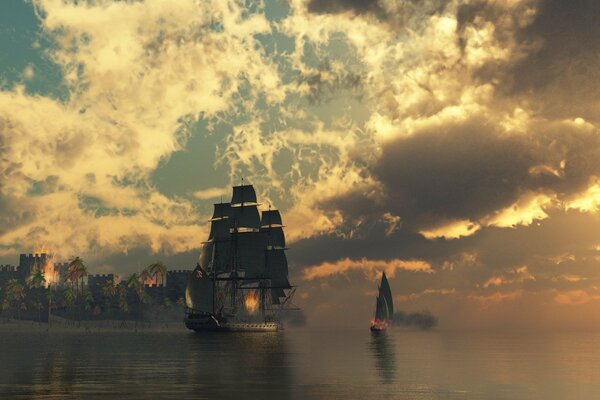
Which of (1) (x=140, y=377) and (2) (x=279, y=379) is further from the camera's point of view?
(2) (x=279, y=379)

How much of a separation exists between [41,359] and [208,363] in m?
16.7

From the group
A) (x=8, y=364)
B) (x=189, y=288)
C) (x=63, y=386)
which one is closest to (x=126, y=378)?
(x=63, y=386)

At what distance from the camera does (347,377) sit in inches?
2611

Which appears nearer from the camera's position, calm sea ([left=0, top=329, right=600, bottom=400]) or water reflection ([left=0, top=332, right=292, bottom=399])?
water reflection ([left=0, top=332, right=292, bottom=399])

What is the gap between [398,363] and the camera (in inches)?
3462

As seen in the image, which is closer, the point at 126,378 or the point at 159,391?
the point at 159,391

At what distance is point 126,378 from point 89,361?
2318cm

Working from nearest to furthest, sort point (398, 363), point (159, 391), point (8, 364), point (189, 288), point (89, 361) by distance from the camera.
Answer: point (159, 391) < point (8, 364) < point (89, 361) < point (398, 363) < point (189, 288)

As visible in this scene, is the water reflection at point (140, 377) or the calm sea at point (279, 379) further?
the calm sea at point (279, 379)

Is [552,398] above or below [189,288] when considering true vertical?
below

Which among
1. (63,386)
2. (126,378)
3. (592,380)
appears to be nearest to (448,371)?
(592,380)

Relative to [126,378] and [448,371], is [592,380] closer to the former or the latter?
[448,371]

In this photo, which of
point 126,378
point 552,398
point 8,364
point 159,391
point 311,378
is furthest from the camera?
point 8,364

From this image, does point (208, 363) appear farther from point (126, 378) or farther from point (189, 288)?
point (189, 288)
